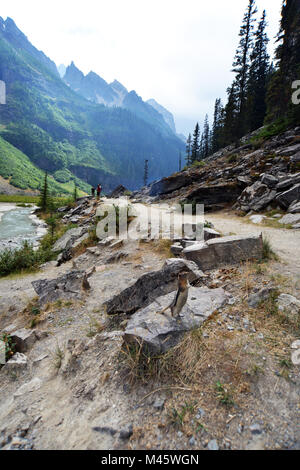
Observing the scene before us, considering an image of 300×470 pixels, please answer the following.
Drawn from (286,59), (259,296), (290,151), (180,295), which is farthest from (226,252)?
(286,59)

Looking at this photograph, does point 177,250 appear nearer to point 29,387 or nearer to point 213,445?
point 29,387

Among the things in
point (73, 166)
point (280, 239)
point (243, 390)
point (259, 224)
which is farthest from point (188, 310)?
point (73, 166)

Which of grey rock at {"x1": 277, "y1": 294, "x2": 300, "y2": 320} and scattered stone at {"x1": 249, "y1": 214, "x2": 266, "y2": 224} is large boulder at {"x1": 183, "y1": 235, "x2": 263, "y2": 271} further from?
scattered stone at {"x1": 249, "y1": 214, "x2": 266, "y2": 224}

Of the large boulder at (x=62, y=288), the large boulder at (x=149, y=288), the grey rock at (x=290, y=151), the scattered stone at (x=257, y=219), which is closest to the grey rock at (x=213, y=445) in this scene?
the large boulder at (x=149, y=288)

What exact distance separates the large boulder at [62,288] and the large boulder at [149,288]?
1660 millimetres

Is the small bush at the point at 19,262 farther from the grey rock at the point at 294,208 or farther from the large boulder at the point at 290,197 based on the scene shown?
the large boulder at the point at 290,197

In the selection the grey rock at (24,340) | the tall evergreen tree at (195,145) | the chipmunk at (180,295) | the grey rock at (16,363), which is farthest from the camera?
the tall evergreen tree at (195,145)

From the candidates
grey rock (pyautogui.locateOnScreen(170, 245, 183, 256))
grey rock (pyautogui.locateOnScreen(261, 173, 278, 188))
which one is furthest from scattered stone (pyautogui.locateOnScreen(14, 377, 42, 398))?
grey rock (pyautogui.locateOnScreen(261, 173, 278, 188))

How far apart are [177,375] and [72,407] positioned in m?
1.45

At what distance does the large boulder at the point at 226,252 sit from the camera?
18.9 ft

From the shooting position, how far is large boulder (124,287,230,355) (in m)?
3.00

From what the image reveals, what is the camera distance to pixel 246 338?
10.5 ft

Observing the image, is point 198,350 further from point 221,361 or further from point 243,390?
point 243,390

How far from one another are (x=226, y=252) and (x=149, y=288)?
8.18 feet
